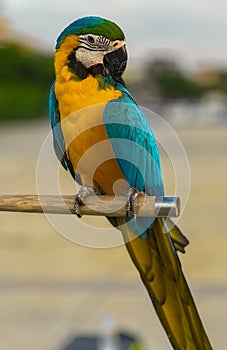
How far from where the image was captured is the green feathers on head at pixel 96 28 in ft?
1.16

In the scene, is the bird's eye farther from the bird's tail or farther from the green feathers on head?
the bird's tail

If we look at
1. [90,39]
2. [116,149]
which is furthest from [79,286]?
[90,39]

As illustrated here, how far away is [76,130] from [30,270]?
2254 mm

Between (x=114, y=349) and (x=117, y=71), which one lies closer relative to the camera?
(x=117, y=71)

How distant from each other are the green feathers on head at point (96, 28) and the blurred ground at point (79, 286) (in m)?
1.20

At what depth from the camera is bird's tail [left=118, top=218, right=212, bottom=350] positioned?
37 cm

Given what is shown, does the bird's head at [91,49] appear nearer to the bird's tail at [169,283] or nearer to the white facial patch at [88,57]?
the white facial patch at [88,57]

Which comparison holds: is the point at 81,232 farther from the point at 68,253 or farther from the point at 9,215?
the point at 9,215

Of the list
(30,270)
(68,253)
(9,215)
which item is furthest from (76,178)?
(9,215)

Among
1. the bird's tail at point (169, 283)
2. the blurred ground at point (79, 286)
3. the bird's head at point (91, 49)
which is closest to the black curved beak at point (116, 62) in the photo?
the bird's head at point (91, 49)

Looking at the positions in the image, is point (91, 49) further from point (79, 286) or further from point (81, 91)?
point (79, 286)

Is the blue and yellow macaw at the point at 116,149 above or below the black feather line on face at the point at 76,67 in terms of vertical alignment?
below

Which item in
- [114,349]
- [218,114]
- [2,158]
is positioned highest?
[218,114]

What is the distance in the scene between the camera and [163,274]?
1.32ft
